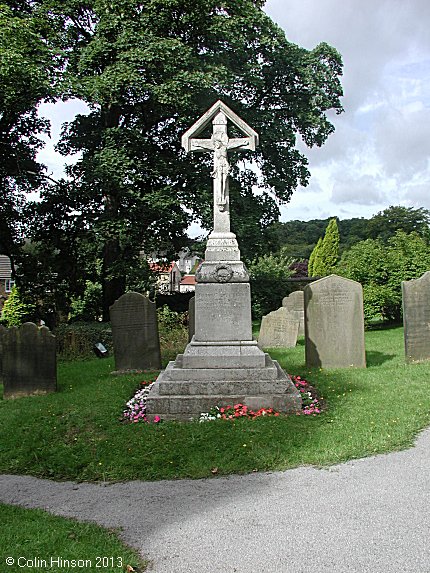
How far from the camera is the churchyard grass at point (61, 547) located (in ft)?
10.9

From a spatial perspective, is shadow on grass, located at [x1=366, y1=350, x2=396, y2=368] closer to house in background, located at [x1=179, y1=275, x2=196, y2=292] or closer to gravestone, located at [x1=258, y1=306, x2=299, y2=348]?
gravestone, located at [x1=258, y1=306, x2=299, y2=348]

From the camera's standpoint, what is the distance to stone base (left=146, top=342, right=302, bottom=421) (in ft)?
22.1

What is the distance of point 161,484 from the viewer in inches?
198

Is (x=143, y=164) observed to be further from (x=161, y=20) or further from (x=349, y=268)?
(x=349, y=268)

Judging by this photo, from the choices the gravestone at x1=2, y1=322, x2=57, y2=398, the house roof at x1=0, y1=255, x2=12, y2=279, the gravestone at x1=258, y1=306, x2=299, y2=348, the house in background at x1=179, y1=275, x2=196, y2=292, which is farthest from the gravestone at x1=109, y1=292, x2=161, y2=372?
the house in background at x1=179, y1=275, x2=196, y2=292

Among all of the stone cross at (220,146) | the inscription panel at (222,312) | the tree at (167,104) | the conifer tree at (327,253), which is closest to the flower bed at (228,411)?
the inscription panel at (222,312)

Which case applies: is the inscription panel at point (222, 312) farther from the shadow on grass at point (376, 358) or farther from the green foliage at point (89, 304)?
the green foliage at point (89, 304)

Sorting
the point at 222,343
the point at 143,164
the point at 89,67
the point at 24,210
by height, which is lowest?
the point at 222,343

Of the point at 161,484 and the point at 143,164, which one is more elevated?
the point at 143,164

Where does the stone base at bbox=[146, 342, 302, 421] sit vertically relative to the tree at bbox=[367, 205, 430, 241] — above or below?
below

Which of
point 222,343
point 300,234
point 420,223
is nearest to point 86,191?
point 222,343

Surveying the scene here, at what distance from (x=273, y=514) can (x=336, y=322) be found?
6369 millimetres

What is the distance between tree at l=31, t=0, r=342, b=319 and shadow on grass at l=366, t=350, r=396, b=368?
255 inches

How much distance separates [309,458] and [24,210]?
15446 mm
